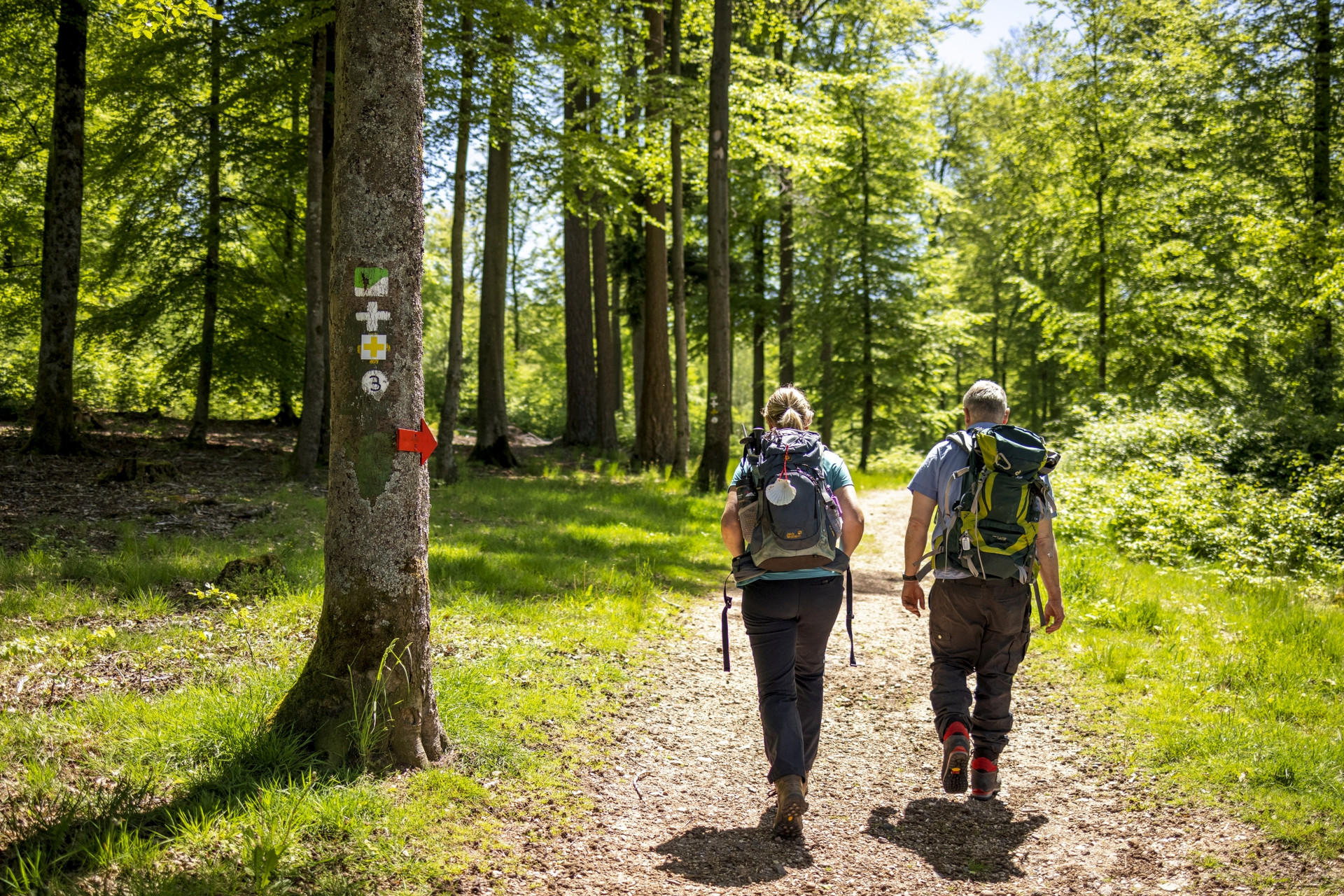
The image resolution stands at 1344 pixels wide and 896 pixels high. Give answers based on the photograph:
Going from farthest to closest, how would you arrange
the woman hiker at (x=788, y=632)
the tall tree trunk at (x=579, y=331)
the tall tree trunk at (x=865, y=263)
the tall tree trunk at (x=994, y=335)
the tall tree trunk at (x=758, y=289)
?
the tall tree trunk at (x=994, y=335) < the tall tree trunk at (x=758, y=289) < the tall tree trunk at (x=865, y=263) < the tall tree trunk at (x=579, y=331) < the woman hiker at (x=788, y=632)

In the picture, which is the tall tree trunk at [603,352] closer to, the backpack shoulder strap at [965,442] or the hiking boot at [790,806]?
the backpack shoulder strap at [965,442]

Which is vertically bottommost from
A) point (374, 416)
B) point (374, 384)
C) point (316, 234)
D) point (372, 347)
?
point (374, 416)

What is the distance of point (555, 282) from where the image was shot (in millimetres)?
34188

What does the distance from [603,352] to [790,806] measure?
1586cm

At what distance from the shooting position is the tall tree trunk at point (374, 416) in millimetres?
3795

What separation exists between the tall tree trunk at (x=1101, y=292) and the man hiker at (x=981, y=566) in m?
18.3

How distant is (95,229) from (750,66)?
14.6m

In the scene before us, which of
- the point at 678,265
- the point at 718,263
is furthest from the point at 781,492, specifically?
the point at 678,265

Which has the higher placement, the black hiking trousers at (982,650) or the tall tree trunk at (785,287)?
the tall tree trunk at (785,287)

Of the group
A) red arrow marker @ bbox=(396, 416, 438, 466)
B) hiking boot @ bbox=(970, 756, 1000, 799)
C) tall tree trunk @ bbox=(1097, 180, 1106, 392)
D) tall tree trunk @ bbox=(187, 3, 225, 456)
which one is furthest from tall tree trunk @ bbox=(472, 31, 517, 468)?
tall tree trunk @ bbox=(1097, 180, 1106, 392)

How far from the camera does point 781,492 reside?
12.4 feet

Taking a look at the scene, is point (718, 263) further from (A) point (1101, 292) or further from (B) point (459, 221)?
(A) point (1101, 292)

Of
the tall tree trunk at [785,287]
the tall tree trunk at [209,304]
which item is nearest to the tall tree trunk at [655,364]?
the tall tree trunk at [785,287]

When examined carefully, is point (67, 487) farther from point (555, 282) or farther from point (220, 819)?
point (555, 282)
